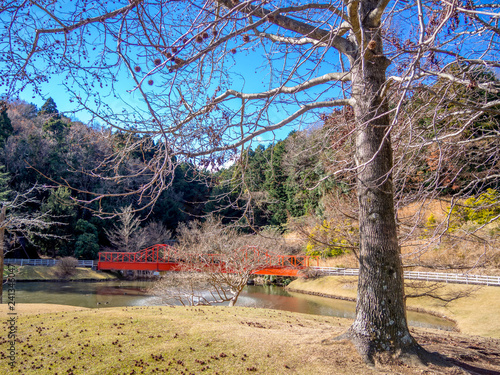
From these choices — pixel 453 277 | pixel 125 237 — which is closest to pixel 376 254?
pixel 453 277

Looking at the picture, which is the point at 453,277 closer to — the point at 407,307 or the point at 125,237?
the point at 407,307

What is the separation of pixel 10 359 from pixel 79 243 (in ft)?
69.3

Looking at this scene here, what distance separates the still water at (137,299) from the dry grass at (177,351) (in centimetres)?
763

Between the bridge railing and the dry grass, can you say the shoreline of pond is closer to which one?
the dry grass

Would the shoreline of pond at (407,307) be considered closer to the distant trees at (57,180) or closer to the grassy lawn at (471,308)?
the grassy lawn at (471,308)

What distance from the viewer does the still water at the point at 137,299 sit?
12.7m

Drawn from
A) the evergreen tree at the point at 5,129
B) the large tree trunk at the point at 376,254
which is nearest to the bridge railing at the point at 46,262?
the evergreen tree at the point at 5,129

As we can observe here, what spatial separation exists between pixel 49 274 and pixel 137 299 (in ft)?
32.2

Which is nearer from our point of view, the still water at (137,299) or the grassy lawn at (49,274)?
the still water at (137,299)

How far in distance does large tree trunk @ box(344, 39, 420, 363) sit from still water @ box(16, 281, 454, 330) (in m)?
8.86

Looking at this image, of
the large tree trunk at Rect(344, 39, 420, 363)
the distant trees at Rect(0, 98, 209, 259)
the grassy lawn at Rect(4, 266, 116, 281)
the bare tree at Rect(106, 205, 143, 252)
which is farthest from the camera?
the bare tree at Rect(106, 205, 143, 252)

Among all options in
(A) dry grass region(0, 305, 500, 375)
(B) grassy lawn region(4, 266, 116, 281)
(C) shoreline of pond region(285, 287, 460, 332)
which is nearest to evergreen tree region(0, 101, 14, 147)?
(B) grassy lawn region(4, 266, 116, 281)

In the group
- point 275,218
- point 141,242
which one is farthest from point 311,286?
point 141,242

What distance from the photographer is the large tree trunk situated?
3461mm
